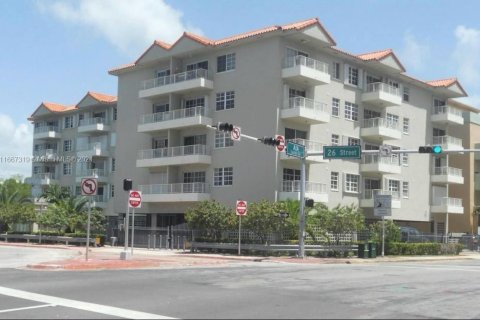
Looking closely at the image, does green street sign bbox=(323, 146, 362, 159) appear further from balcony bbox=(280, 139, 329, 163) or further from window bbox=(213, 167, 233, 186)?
window bbox=(213, 167, 233, 186)

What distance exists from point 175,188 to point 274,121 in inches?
411

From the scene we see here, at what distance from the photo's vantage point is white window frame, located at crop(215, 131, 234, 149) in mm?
46031

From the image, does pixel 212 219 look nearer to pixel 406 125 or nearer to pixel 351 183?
pixel 351 183

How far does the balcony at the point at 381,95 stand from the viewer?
49.8 meters

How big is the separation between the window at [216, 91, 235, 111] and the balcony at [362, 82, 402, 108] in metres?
11.5

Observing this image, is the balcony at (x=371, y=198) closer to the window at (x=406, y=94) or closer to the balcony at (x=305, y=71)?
the window at (x=406, y=94)

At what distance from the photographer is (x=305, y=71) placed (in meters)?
42.7

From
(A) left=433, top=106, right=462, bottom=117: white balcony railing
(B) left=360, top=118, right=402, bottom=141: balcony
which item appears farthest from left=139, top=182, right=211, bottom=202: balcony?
(A) left=433, top=106, right=462, bottom=117: white balcony railing

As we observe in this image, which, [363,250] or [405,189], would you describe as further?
[405,189]

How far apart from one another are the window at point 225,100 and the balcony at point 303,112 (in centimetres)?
463

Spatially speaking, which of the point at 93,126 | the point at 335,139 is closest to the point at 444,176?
the point at 335,139

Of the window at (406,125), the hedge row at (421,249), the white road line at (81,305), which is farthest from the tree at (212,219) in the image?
the window at (406,125)

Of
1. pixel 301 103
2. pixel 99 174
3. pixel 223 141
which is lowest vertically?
pixel 99 174

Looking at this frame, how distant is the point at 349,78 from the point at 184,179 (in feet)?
51.1
